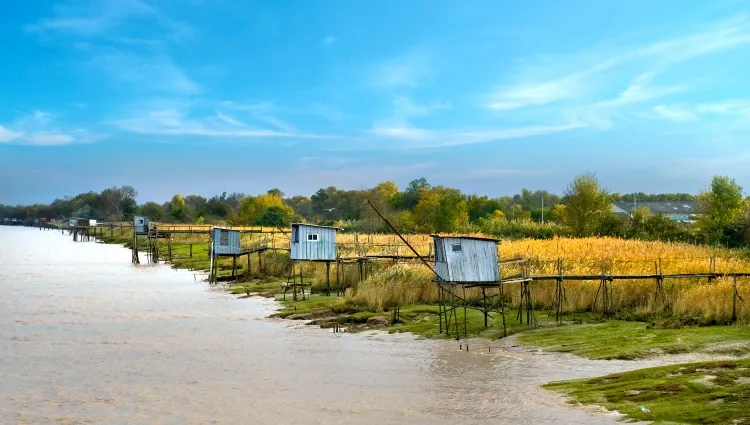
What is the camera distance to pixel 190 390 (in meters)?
14.7

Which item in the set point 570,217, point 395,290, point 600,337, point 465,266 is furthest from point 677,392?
point 570,217

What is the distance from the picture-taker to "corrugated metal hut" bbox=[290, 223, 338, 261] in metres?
33.5

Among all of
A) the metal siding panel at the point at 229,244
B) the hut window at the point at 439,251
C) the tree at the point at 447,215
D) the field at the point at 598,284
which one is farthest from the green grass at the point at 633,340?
the tree at the point at 447,215

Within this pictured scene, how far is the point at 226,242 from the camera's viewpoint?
4328 cm

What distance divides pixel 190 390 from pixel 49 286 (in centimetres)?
2823

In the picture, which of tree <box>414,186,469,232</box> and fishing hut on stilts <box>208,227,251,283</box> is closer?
fishing hut on stilts <box>208,227,251,283</box>

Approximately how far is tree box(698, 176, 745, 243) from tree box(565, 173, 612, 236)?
25.3ft

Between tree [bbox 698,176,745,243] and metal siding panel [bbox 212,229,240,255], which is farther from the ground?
tree [bbox 698,176,745,243]

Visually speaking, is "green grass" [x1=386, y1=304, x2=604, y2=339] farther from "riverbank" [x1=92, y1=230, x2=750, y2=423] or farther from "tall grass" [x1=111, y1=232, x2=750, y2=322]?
"tall grass" [x1=111, y1=232, x2=750, y2=322]

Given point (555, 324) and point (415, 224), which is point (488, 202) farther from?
point (555, 324)

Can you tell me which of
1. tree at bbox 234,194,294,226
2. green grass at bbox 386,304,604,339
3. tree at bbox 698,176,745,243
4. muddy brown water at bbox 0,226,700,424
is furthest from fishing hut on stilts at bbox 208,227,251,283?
tree at bbox 234,194,294,226

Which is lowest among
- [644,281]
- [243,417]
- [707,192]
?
[243,417]

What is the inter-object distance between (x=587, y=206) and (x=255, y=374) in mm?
44826

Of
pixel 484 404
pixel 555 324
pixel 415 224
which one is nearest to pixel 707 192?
pixel 415 224
